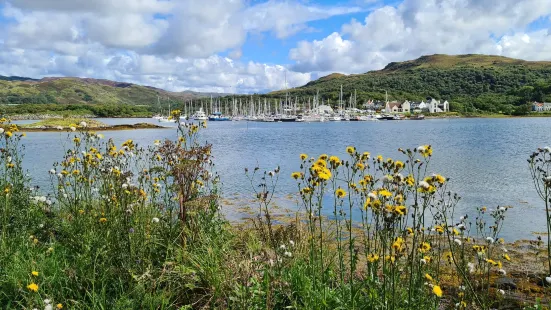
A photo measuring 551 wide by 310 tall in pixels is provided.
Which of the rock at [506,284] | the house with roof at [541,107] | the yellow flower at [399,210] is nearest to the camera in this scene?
the yellow flower at [399,210]

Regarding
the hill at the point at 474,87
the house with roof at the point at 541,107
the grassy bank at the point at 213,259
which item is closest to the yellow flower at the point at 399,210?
the grassy bank at the point at 213,259

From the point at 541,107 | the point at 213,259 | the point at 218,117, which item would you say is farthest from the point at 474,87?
the point at 213,259

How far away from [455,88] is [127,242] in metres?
182

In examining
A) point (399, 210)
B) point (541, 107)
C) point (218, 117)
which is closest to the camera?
point (399, 210)

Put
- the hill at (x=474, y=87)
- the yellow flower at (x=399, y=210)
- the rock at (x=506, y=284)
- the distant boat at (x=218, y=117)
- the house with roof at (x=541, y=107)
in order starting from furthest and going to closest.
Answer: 1. the distant boat at (x=218, y=117)
2. the hill at (x=474, y=87)
3. the house with roof at (x=541, y=107)
4. the rock at (x=506, y=284)
5. the yellow flower at (x=399, y=210)

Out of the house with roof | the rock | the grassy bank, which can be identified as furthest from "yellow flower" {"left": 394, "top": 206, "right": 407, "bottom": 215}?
the house with roof

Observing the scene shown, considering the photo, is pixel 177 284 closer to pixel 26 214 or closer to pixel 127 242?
pixel 127 242

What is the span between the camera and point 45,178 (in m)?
18.9

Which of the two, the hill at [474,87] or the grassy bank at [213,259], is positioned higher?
the hill at [474,87]

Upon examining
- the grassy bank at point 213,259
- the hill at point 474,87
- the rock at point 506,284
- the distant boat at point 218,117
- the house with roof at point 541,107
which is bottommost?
the rock at point 506,284

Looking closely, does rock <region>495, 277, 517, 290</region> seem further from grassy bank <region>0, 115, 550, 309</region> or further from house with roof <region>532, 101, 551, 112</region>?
house with roof <region>532, 101, 551, 112</region>

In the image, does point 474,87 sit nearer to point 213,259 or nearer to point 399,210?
point 213,259

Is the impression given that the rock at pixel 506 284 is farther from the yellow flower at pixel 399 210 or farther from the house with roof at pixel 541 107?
the house with roof at pixel 541 107

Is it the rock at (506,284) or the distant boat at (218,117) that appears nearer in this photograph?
the rock at (506,284)
